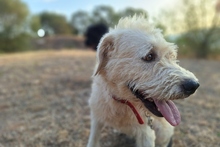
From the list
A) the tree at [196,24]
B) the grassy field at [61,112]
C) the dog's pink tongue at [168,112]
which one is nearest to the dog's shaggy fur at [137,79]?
the dog's pink tongue at [168,112]

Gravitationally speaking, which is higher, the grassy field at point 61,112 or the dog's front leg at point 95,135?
the dog's front leg at point 95,135

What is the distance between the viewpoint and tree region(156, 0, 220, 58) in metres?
14.9

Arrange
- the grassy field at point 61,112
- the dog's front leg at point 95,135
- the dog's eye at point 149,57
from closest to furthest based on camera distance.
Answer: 1. the dog's eye at point 149,57
2. the dog's front leg at point 95,135
3. the grassy field at point 61,112

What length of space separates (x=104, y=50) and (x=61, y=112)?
240 centimetres

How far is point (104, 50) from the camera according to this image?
9.36 feet

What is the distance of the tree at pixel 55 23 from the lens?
3063cm

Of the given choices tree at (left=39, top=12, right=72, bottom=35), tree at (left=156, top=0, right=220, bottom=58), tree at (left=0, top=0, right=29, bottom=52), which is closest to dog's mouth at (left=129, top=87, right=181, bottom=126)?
tree at (left=156, top=0, right=220, bottom=58)

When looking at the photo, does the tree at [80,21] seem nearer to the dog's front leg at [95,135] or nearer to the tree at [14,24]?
the tree at [14,24]

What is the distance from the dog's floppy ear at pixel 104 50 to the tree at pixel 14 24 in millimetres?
20842

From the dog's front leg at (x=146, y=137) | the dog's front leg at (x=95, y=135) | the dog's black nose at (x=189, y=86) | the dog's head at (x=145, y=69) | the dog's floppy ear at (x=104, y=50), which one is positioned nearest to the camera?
the dog's black nose at (x=189, y=86)

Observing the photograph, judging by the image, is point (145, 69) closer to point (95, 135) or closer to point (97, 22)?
point (95, 135)

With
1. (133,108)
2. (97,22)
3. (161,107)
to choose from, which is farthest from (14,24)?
(161,107)

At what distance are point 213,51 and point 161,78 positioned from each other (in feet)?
48.6

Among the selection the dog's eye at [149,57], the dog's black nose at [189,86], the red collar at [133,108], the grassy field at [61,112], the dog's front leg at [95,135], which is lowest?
the grassy field at [61,112]
